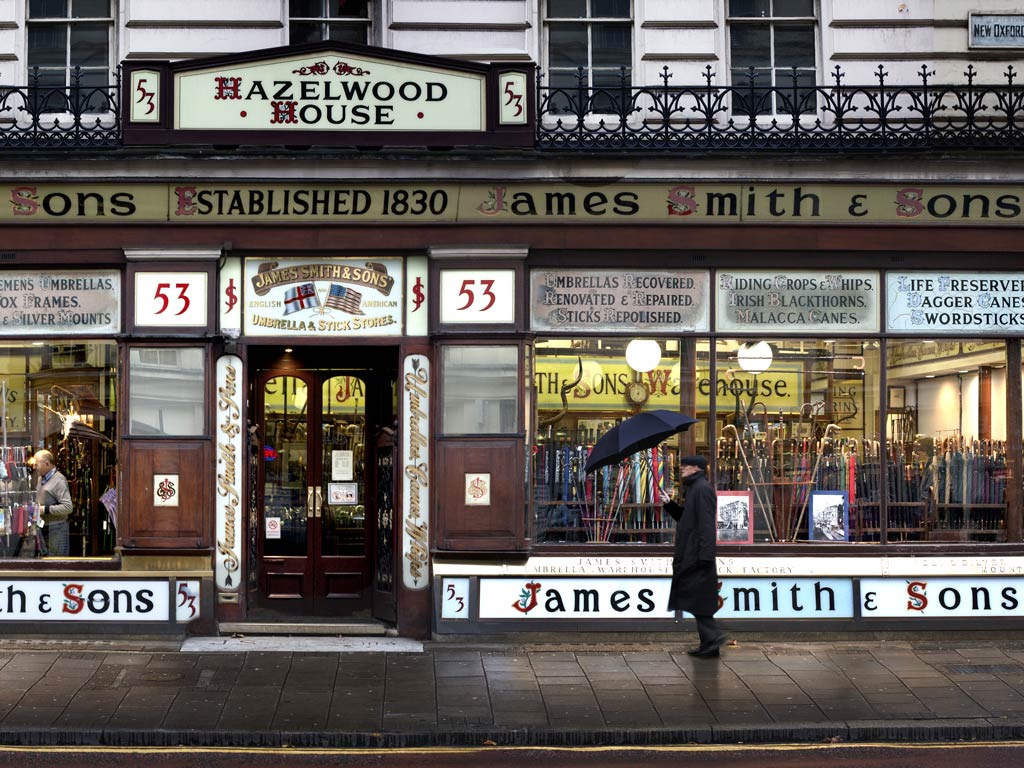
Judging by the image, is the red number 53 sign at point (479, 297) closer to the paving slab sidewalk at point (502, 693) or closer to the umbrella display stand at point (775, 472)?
the umbrella display stand at point (775, 472)

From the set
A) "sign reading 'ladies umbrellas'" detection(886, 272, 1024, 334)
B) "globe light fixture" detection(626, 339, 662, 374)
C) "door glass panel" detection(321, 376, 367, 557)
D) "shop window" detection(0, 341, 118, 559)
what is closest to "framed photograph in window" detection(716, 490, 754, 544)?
"globe light fixture" detection(626, 339, 662, 374)

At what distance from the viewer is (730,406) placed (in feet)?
46.5

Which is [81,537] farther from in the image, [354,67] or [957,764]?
[957,764]

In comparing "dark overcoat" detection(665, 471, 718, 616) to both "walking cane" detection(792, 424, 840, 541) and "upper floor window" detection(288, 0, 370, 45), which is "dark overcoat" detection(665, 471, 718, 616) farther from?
"upper floor window" detection(288, 0, 370, 45)

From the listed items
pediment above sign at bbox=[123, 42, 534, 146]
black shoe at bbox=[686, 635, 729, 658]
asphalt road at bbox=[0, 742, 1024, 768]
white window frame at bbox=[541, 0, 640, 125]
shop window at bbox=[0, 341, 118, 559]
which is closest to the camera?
asphalt road at bbox=[0, 742, 1024, 768]

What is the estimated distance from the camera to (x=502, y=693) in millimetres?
11305

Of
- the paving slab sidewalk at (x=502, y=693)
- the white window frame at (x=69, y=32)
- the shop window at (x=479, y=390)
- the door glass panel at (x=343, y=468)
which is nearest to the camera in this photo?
the paving slab sidewalk at (x=502, y=693)

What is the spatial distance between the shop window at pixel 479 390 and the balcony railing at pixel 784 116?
2.24m

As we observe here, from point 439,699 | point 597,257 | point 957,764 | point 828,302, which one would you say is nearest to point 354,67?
point 597,257

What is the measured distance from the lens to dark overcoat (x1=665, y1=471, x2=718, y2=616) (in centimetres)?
1245

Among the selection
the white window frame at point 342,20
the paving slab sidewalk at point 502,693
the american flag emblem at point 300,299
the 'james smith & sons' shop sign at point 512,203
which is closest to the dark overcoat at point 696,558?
the paving slab sidewalk at point 502,693

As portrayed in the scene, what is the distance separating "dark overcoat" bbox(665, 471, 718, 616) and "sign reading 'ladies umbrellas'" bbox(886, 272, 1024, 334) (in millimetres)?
3183

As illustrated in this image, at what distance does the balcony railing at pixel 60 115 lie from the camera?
13.5 m

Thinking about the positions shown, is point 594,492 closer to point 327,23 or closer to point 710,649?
point 710,649
